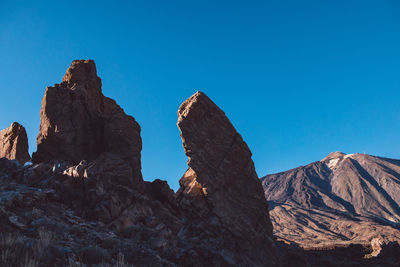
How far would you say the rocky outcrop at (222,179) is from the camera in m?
21.2

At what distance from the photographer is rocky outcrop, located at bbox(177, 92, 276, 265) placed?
21.2m

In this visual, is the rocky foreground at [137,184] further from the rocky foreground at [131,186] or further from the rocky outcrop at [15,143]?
the rocky outcrop at [15,143]

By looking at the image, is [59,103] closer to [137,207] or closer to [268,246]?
[137,207]

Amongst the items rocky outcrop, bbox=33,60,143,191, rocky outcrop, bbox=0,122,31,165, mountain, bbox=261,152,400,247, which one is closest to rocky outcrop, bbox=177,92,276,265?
rocky outcrop, bbox=33,60,143,191

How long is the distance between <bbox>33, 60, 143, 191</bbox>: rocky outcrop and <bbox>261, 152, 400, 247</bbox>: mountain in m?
66.7

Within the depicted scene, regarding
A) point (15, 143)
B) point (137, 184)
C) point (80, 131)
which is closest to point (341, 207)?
point (137, 184)

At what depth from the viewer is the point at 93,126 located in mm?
24359

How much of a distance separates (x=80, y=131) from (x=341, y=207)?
527 feet

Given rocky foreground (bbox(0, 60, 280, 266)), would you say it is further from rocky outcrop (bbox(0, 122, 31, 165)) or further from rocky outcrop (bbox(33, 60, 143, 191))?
rocky outcrop (bbox(0, 122, 31, 165))

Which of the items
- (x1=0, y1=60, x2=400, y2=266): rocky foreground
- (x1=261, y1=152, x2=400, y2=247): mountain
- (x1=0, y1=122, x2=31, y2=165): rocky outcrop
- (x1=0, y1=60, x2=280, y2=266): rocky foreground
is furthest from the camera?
(x1=261, y1=152, x2=400, y2=247): mountain

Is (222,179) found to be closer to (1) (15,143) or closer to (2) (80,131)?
(2) (80,131)

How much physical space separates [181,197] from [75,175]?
9.99 m

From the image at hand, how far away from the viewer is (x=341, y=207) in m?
147

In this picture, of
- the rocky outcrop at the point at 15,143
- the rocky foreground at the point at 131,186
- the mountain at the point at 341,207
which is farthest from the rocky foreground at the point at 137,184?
the mountain at the point at 341,207
